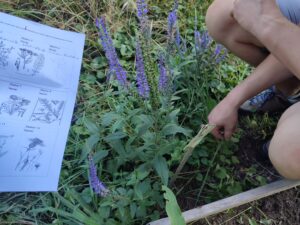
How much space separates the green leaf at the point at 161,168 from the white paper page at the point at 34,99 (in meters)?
0.36

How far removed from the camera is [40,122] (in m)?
1.32

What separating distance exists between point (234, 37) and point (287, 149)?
1.52ft

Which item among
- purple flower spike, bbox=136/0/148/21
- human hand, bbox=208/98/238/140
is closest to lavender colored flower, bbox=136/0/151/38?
purple flower spike, bbox=136/0/148/21

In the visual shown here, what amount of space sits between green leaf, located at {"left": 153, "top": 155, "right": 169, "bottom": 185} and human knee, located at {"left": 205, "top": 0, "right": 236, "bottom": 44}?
52 centimetres

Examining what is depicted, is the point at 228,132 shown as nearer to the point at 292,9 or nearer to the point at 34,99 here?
the point at 292,9

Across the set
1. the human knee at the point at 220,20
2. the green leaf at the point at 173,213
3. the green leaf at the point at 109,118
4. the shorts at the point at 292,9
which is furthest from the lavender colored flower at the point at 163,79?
the shorts at the point at 292,9

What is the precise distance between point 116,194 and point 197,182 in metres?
0.36

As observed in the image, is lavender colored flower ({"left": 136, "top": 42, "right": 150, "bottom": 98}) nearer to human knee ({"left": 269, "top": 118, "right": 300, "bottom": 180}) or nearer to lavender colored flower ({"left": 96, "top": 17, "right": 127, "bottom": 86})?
lavender colored flower ({"left": 96, "top": 17, "right": 127, "bottom": 86})

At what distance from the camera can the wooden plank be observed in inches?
44.6

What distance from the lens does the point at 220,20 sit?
1.29 metres

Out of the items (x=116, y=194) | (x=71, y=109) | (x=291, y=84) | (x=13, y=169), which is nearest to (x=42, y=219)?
(x=13, y=169)

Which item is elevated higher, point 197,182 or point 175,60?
point 175,60

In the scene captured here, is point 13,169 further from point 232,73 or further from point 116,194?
point 232,73

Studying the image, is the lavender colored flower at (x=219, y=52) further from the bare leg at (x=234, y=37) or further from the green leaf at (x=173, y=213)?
the green leaf at (x=173, y=213)
